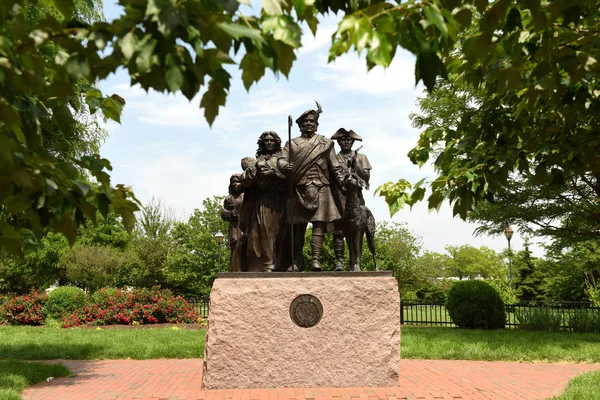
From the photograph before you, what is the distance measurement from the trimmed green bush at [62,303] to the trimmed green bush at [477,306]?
482 inches

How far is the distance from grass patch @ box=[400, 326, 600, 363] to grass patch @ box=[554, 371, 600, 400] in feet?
8.59

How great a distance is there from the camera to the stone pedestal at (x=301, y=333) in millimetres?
7887

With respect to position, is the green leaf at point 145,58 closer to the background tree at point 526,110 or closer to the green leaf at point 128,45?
the green leaf at point 128,45

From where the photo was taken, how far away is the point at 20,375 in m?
8.89

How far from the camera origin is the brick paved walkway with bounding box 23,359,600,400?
293 inches

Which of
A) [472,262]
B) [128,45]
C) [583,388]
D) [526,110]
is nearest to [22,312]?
[583,388]

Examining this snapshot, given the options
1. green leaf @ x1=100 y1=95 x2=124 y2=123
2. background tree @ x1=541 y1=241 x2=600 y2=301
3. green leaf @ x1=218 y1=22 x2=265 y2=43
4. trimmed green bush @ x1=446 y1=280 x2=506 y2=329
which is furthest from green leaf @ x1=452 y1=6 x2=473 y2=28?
background tree @ x1=541 y1=241 x2=600 y2=301

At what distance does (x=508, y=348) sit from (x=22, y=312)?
15720 millimetres

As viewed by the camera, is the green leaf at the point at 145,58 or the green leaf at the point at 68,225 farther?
the green leaf at the point at 68,225

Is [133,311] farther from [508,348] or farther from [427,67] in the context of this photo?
[427,67]

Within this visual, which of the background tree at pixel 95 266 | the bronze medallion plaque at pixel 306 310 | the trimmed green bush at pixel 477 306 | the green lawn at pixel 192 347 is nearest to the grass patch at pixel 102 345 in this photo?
the green lawn at pixel 192 347

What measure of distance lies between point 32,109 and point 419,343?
11.1 metres

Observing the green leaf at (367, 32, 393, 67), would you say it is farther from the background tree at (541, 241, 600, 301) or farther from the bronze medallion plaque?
the background tree at (541, 241, 600, 301)

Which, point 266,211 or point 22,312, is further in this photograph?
point 22,312
